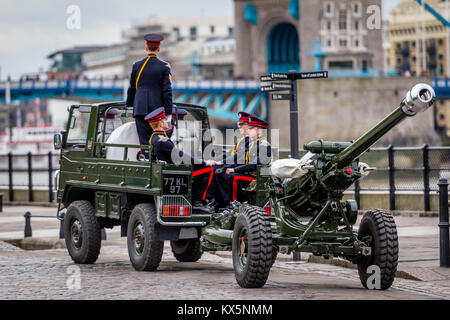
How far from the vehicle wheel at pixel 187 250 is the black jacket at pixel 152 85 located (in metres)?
1.77

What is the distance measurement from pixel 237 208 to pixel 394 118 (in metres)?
2.52

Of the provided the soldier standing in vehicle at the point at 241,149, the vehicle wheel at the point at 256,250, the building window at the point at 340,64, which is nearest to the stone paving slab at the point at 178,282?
the vehicle wheel at the point at 256,250

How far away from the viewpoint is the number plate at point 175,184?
36.3ft

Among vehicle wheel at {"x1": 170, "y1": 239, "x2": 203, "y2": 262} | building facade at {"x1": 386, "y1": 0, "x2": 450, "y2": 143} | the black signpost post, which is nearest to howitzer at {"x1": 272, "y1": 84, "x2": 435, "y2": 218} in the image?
the black signpost post

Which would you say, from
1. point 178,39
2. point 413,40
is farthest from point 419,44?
point 178,39

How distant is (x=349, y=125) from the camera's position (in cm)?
8250

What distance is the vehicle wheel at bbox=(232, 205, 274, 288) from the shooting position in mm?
9547

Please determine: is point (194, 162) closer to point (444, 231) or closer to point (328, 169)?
point (328, 169)

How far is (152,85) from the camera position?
40.5 ft

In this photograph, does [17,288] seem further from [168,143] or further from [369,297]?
[369,297]

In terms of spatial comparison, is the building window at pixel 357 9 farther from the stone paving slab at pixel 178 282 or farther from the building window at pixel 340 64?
the stone paving slab at pixel 178 282

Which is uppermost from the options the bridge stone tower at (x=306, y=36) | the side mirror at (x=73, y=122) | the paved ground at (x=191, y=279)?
the bridge stone tower at (x=306, y=36)
